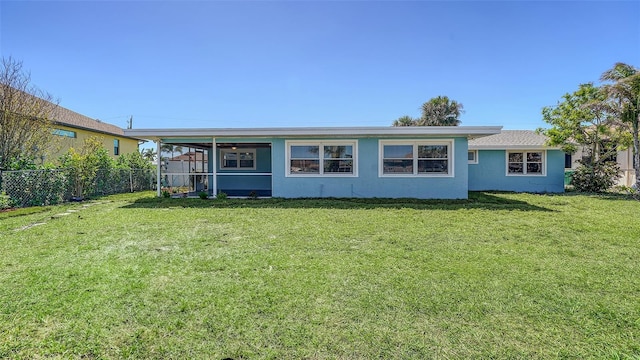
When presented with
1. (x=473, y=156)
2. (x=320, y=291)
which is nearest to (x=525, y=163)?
(x=473, y=156)

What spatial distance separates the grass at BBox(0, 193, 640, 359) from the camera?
240 centimetres

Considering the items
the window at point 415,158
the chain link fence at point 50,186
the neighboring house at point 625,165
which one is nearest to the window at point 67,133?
the chain link fence at point 50,186

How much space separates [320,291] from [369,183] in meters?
8.34

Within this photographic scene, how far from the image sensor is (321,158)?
38.1ft

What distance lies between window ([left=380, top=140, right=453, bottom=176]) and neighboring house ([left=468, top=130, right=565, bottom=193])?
478cm

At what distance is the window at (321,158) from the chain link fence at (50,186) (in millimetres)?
8035

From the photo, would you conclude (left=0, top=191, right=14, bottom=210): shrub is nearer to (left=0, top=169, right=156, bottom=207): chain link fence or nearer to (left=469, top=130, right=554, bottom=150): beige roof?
(left=0, top=169, right=156, bottom=207): chain link fence

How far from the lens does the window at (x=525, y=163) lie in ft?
49.0

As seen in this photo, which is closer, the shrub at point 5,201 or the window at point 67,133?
the shrub at point 5,201

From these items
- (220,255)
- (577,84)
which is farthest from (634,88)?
(220,255)

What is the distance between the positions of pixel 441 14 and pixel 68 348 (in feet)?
46.8

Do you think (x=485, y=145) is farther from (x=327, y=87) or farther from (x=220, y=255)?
Result: (x=220, y=255)

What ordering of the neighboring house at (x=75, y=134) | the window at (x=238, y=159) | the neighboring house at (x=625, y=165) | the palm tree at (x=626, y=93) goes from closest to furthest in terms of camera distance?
the palm tree at (x=626, y=93)
the window at (x=238, y=159)
the neighboring house at (x=75, y=134)
the neighboring house at (x=625, y=165)

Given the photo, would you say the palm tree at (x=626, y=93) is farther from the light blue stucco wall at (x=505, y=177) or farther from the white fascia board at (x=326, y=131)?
the white fascia board at (x=326, y=131)
